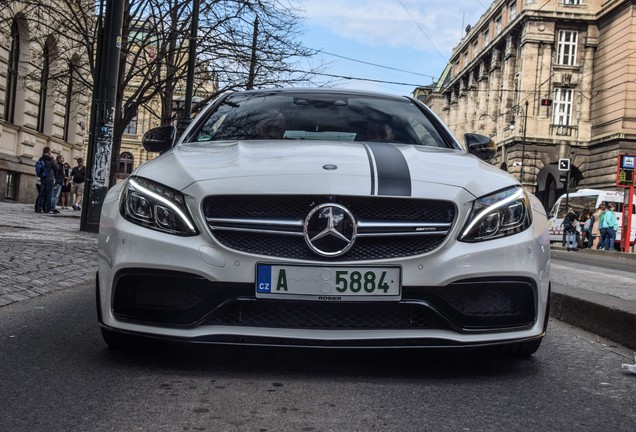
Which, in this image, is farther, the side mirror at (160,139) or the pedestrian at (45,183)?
the pedestrian at (45,183)

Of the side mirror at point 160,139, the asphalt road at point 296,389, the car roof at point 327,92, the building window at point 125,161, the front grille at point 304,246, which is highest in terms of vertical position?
the building window at point 125,161

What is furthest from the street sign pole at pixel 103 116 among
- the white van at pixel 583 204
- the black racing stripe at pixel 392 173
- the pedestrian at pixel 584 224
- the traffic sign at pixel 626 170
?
the white van at pixel 583 204

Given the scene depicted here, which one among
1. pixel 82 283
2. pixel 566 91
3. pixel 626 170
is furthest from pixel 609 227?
pixel 566 91

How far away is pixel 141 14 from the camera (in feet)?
57.9

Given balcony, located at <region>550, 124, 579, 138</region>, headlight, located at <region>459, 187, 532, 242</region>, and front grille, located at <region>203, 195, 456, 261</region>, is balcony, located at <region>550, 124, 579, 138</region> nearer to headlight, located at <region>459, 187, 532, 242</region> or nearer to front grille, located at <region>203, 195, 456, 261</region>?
headlight, located at <region>459, 187, 532, 242</region>

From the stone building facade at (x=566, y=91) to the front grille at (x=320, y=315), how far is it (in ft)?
145

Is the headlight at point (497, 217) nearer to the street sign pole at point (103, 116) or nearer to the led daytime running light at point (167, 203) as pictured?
the led daytime running light at point (167, 203)

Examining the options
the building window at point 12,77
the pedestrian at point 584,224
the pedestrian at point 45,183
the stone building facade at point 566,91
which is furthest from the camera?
the stone building facade at point 566,91

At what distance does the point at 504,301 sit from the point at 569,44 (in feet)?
162

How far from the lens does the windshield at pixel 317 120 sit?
468cm

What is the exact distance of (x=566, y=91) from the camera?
163ft

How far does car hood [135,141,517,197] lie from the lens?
3445mm

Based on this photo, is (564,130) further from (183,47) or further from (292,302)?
(292,302)

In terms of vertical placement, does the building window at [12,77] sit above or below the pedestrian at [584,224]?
above
